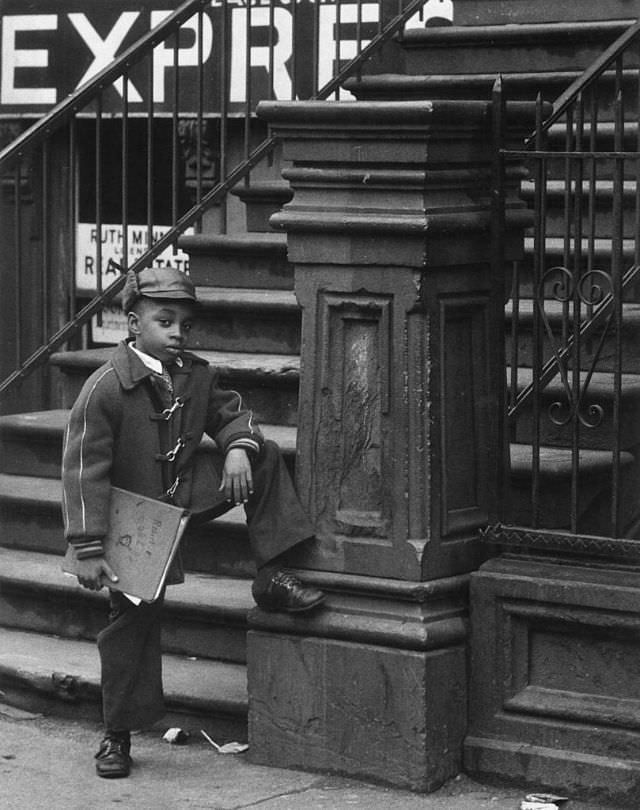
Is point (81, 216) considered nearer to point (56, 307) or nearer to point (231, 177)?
point (56, 307)

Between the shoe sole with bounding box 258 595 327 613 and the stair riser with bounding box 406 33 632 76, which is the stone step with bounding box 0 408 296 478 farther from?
the stair riser with bounding box 406 33 632 76

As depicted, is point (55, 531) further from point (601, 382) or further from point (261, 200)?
point (601, 382)

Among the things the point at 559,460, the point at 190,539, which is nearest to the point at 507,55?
the point at 559,460

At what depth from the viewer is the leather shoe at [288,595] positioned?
6.02 meters

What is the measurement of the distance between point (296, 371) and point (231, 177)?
141 cm

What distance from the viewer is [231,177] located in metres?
8.23

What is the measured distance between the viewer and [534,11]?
8.83m

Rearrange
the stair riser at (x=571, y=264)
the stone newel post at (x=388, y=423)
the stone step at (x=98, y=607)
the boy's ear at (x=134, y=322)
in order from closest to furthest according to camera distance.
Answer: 1. the stone newel post at (x=388, y=423)
2. the boy's ear at (x=134, y=322)
3. the stone step at (x=98, y=607)
4. the stair riser at (x=571, y=264)

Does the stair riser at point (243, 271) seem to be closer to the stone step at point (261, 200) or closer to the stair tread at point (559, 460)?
the stone step at point (261, 200)

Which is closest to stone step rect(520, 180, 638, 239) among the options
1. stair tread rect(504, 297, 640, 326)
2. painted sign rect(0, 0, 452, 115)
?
stair tread rect(504, 297, 640, 326)

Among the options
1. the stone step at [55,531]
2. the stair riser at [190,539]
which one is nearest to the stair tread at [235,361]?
the stone step at [55,531]

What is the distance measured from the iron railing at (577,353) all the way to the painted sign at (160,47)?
7.24 ft

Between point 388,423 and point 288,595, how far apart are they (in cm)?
64

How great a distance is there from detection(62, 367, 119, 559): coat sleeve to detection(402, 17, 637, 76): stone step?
337cm
